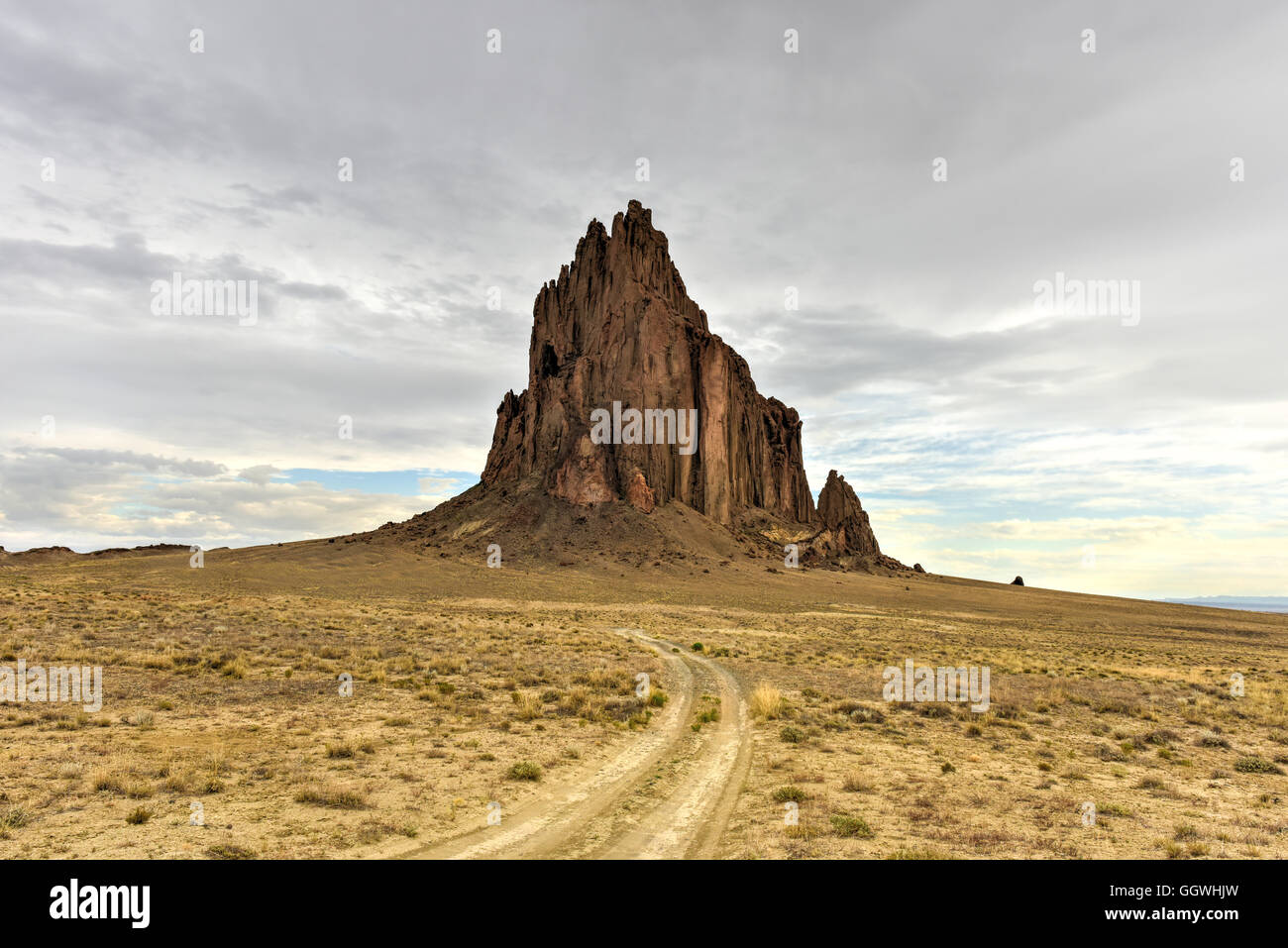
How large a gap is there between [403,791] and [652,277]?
11509 cm

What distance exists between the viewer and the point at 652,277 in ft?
384

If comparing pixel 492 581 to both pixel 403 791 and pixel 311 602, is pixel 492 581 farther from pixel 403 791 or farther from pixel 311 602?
pixel 403 791

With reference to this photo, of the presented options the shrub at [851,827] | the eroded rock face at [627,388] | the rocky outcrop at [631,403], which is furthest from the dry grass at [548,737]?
the eroded rock face at [627,388]

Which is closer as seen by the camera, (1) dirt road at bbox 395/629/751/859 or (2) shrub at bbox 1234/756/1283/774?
(1) dirt road at bbox 395/629/751/859

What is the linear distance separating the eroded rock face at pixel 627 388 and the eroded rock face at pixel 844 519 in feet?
39.9

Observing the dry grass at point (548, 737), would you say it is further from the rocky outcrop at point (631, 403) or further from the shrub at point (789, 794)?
the rocky outcrop at point (631, 403)

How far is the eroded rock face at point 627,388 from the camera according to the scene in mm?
102875

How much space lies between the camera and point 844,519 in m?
133

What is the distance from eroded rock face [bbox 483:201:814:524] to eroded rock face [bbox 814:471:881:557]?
12168mm

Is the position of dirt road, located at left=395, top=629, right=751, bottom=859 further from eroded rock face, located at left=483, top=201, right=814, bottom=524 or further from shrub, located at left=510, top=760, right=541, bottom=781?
eroded rock face, located at left=483, top=201, right=814, bottom=524

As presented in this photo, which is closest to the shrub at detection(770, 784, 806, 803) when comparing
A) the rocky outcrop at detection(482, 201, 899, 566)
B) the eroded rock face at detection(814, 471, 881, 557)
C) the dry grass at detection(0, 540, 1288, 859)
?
the dry grass at detection(0, 540, 1288, 859)

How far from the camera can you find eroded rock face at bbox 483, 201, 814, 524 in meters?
103

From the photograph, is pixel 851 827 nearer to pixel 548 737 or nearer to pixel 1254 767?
pixel 548 737
